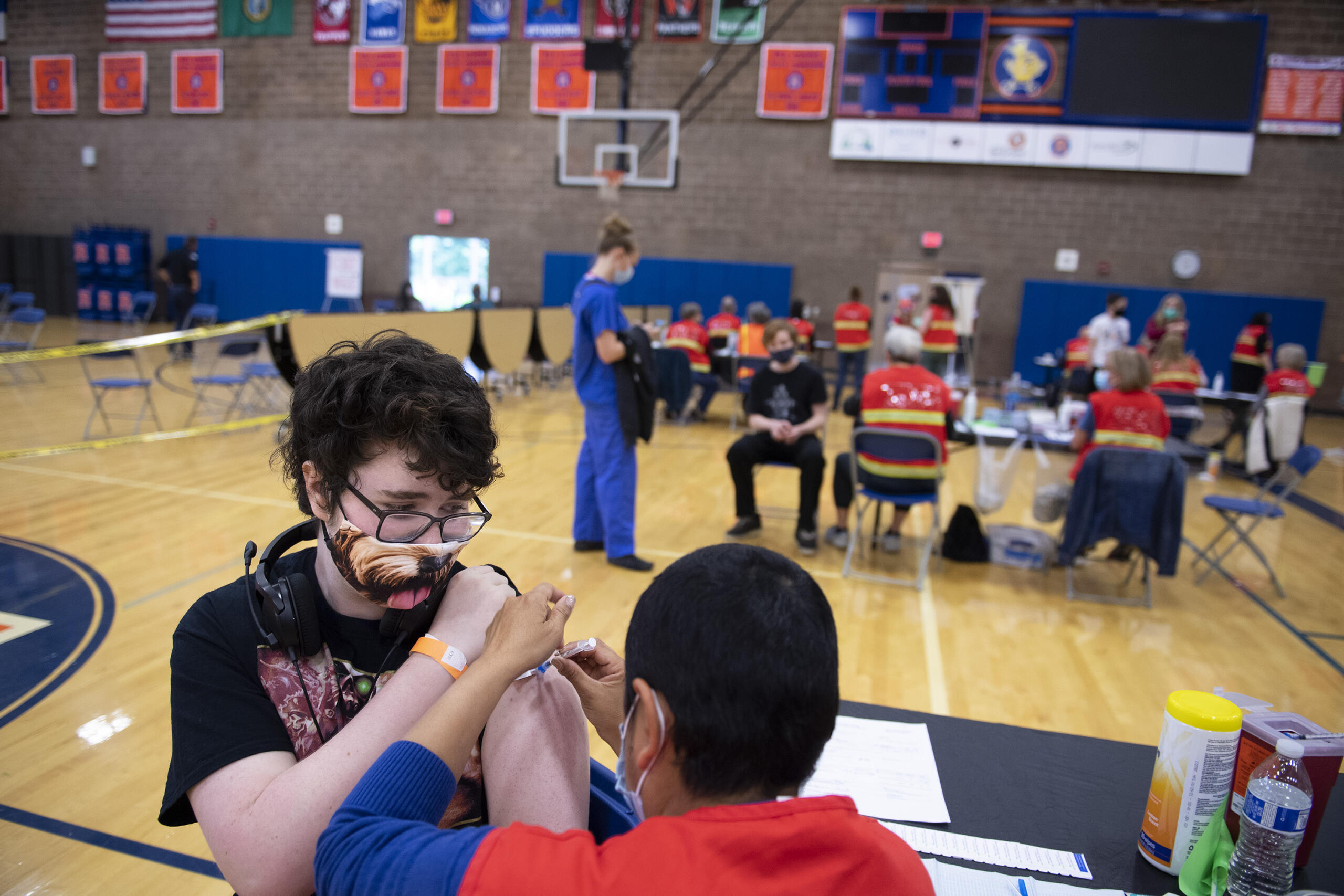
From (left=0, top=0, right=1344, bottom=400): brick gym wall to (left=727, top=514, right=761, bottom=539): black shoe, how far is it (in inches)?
312

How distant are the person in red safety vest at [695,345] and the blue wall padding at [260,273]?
26.2 ft

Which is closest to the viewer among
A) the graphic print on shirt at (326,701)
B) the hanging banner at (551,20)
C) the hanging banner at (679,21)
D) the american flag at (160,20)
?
the graphic print on shirt at (326,701)

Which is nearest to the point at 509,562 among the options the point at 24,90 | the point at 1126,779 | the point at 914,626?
the point at 914,626

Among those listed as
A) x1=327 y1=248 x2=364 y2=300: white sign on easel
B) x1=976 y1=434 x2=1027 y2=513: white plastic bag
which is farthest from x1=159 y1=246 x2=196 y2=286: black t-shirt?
x1=976 y1=434 x2=1027 y2=513: white plastic bag

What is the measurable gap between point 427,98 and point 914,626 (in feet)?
40.9

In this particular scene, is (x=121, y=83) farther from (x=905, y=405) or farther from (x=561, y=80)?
(x=905, y=405)

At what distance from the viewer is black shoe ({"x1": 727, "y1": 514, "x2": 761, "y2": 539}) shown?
4867mm

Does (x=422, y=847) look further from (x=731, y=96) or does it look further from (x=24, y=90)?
(x=24, y=90)

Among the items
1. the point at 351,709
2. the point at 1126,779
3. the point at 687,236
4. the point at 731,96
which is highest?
the point at 731,96

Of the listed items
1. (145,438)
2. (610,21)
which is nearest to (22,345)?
(145,438)

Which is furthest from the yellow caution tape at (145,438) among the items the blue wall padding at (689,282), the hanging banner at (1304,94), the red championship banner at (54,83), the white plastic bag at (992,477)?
the hanging banner at (1304,94)

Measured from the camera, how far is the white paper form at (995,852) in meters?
1.10

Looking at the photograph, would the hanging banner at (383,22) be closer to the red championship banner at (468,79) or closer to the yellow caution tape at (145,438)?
the red championship banner at (468,79)

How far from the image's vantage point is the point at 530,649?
0.96 m
